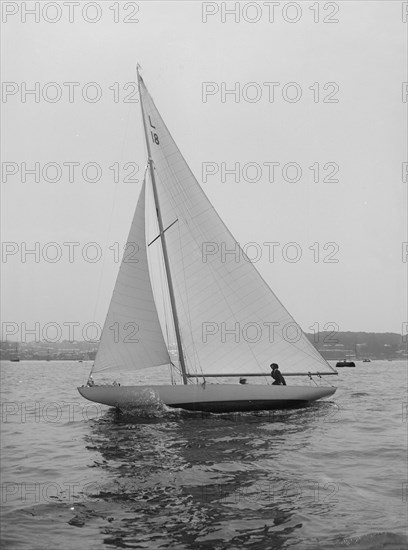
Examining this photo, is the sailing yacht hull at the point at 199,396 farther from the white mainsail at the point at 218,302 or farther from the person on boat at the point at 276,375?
the white mainsail at the point at 218,302

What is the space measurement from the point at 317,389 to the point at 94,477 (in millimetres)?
12451

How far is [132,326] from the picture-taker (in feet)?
70.3

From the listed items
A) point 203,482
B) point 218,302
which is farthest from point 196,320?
point 203,482

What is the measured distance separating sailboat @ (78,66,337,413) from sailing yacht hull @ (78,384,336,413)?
4 cm

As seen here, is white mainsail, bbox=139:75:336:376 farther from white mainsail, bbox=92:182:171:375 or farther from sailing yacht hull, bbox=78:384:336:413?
sailing yacht hull, bbox=78:384:336:413

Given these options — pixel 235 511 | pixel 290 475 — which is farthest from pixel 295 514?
pixel 290 475

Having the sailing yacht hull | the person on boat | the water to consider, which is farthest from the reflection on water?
the person on boat

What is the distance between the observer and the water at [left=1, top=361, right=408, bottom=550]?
7996 mm

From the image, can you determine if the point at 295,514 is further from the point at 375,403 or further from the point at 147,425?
the point at 375,403

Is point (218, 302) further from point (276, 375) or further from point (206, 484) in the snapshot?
point (206, 484)

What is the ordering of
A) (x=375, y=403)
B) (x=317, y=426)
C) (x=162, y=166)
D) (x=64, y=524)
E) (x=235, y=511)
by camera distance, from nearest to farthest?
1. (x=64, y=524)
2. (x=235, y=511)
3. (x=317, y=426)
4. (x=162, y=166)
5. (x=375, y=403)

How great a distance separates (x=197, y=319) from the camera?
72.8 feet

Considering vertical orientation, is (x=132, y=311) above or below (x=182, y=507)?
above

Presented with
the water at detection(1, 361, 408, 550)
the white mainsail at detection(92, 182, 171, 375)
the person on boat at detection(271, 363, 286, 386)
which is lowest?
the water at detection(1, 361, 408, 550)
